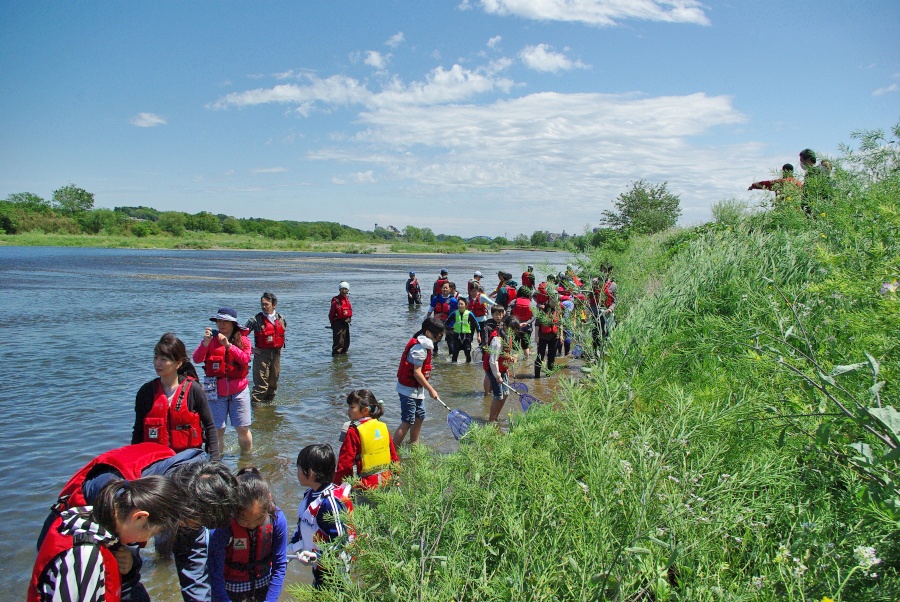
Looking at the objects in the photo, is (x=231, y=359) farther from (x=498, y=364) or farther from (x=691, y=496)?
(x=691, y=496)

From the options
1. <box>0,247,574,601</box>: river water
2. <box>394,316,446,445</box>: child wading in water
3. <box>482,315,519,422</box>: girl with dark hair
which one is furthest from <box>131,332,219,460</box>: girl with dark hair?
<box>482,315,519,422</box>: girl with dark hair

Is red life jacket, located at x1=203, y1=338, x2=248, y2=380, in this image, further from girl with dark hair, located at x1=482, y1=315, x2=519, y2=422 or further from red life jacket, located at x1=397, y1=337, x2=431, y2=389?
girl with dark hair, located at x1=482, y1=315, x2=519, y2=422

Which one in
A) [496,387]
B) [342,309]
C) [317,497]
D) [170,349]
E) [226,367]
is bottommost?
[496,387]

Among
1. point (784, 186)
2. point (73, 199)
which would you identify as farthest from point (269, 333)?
point (73, 199)

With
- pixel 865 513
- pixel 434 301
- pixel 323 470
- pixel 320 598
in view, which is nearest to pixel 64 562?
pixel 320 598

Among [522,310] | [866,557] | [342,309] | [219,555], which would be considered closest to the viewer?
[866,557]

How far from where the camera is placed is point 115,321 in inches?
754

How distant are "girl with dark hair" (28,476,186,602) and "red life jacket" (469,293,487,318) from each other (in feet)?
32.8

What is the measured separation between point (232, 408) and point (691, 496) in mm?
5664

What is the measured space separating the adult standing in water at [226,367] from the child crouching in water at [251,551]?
10.4 feet

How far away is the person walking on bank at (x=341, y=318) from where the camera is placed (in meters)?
12.3

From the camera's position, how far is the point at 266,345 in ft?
28.6

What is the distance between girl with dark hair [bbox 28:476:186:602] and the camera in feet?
7.22

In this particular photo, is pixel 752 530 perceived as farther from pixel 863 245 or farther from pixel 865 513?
pixel 863 245
